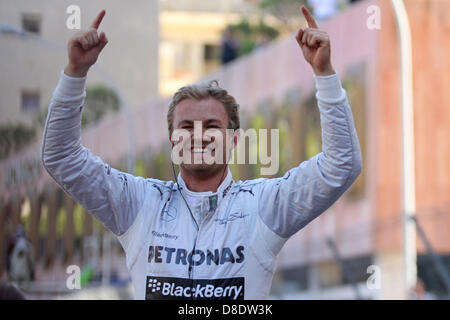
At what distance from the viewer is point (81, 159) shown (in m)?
3.14

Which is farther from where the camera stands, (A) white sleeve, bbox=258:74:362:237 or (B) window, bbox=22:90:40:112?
(B) window, bbox=22:90:40:112

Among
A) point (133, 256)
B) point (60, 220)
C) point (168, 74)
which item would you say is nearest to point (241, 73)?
point (168, 74)

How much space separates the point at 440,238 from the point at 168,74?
554 inches

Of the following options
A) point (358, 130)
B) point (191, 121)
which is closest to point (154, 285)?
point (191, 121)

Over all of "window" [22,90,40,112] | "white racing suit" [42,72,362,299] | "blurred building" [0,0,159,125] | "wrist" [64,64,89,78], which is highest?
"blurred building" [0,0,159,125]

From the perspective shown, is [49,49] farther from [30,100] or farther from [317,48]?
[317,48]

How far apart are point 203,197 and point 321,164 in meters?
0.41

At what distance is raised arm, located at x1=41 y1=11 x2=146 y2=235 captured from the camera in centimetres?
303

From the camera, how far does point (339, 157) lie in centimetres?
300

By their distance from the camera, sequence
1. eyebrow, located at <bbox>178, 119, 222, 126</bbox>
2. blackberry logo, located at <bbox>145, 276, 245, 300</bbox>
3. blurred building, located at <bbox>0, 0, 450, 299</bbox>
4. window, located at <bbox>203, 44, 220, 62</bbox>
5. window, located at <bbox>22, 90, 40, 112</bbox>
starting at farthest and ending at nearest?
window, located at <bbox>203, 44, 220, 62</bbox>
blurred building, located at <bbox>0, 0, 450, 299</bbox>
window, located at <bbox>22, 90, 40, 112</bbox>
eyebrow, located at <bbox>178, 119, 222, 126</bbox>
blackberry logo, located at <bbox>145, 276, 245, 300</bbox>

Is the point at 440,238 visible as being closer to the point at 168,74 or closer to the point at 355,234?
the point at 355,234

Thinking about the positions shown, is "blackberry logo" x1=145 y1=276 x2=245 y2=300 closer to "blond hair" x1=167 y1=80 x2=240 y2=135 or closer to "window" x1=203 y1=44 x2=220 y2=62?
"blond hair" x1=167 y1=80 x2=240 y2=135

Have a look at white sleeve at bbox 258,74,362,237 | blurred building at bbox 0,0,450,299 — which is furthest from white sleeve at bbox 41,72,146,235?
blurred building at bbox 0,0,450,299

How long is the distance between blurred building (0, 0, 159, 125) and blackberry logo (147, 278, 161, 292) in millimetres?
4445
